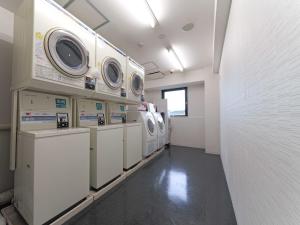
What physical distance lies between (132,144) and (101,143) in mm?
721

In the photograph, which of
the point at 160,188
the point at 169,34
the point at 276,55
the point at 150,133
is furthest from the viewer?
the point at 150,133

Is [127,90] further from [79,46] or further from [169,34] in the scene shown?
[169,34]

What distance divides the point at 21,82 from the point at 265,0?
1868 millimetres

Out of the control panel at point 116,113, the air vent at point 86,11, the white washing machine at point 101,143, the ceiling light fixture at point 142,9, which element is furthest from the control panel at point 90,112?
the ceiling light fixture at point 142,9

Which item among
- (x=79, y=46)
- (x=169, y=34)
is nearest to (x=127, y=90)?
(x=79, y=46)

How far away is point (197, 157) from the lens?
3176 millimetres

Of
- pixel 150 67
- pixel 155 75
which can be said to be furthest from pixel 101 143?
pixel 155 75

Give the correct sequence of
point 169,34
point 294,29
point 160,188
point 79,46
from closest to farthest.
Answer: point 294,29, point 79,46, point 160,188, point 169,34

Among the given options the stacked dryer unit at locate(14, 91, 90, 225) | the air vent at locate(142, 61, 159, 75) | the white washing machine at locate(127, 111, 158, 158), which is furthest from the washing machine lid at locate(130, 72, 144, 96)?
the stacked dryer unit at locate(14, 91, 90, 225)

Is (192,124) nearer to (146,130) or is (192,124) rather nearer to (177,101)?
(177,101)

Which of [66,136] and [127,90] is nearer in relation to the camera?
[66,136]

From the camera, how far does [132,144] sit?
226 centimetres

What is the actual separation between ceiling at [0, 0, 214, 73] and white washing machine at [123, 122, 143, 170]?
1.64 metres

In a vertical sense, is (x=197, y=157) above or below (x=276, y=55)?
below
